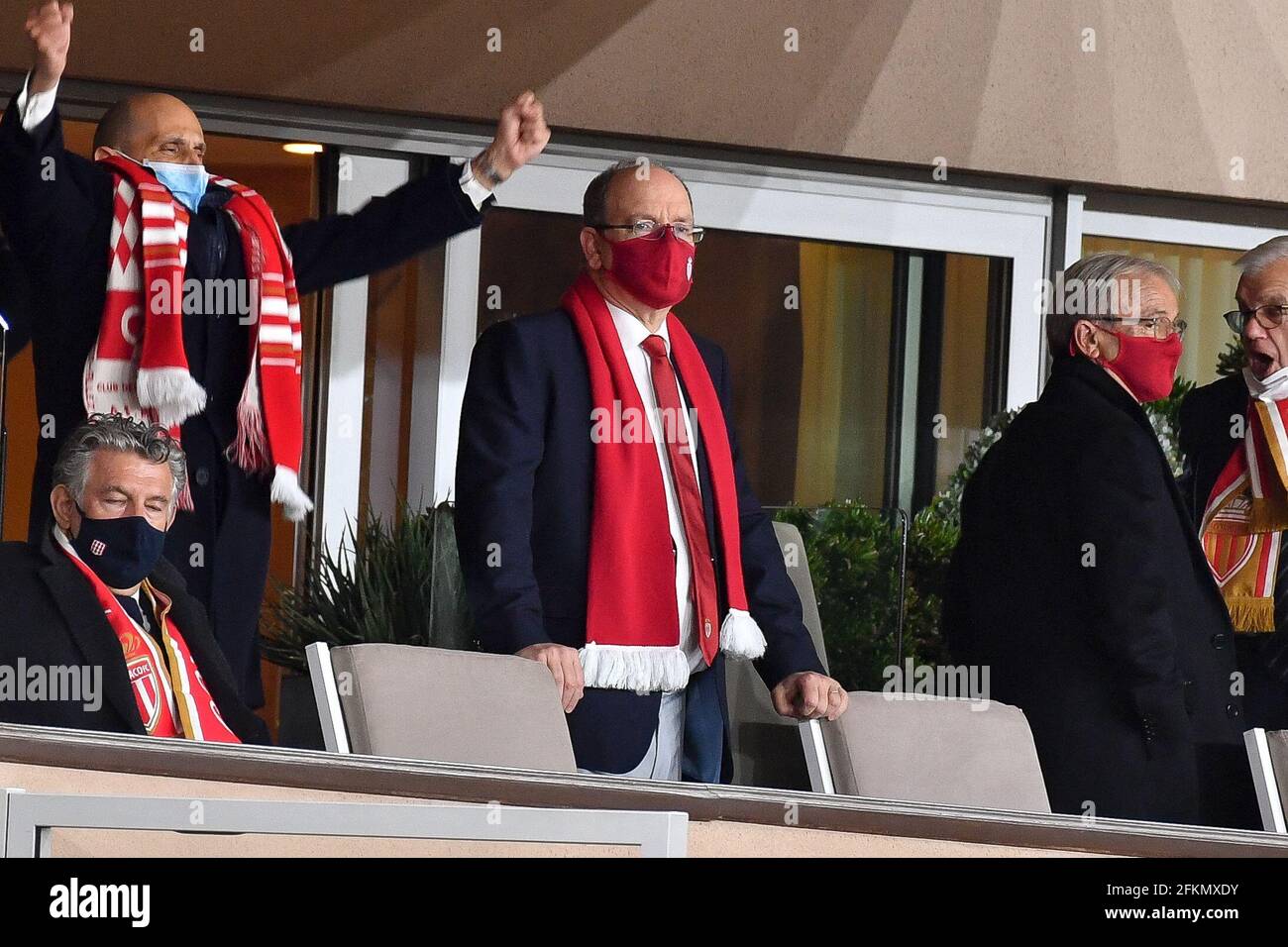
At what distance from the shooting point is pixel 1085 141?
5.66 metres

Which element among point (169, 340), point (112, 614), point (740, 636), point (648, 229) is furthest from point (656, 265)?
point (112, 614)

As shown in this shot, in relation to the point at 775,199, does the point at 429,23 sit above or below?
above

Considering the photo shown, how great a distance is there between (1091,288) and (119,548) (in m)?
1.64

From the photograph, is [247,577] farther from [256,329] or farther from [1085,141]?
[1085,141]

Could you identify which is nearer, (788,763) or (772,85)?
(788,763)

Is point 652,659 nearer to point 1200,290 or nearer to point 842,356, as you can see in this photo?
point 842,356

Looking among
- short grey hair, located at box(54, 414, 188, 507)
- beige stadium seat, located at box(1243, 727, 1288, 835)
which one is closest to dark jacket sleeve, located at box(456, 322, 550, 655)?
short grey hair, located at box(54, 414, 188, 507)

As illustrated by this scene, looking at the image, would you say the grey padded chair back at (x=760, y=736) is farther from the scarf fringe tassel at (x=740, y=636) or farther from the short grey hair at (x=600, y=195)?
the short grey hair at (x=600, y=195)

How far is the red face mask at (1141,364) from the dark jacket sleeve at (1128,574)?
26cm

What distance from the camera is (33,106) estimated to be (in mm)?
3084

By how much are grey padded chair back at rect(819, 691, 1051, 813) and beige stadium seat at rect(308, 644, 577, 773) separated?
49cm

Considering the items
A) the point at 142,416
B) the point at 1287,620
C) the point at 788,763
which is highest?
the point at 142,416
